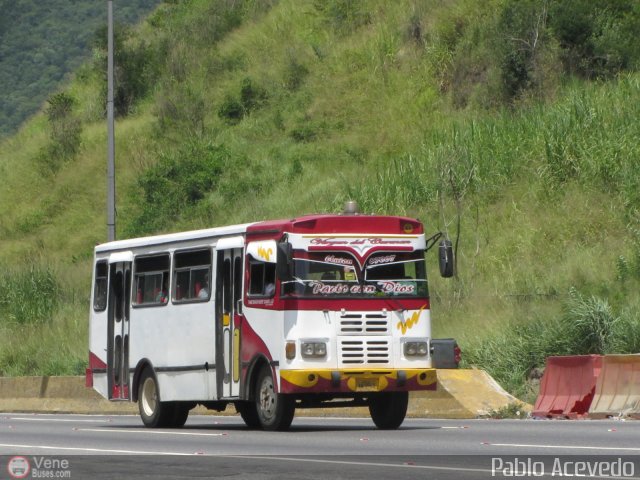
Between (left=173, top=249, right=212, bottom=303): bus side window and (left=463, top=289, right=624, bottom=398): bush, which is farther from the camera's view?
(left=463, top=289, right=624, bottom=398): bush

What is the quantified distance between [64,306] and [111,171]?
7.69 meters

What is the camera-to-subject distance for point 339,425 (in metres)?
22.8

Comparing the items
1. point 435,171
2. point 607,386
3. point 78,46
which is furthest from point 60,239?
point 78,46

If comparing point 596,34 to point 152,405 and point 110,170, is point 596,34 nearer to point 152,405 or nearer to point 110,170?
point 110,170

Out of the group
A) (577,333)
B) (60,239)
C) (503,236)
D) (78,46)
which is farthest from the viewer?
(78,46)

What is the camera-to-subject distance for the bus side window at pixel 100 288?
2575cm

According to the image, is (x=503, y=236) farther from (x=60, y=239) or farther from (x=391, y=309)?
(x=60, y=239)

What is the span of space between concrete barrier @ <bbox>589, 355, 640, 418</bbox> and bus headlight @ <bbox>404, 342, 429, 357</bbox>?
3137 millimetres

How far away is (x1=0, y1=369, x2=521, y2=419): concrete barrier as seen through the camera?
24234 mm

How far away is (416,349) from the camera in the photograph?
68.7ft

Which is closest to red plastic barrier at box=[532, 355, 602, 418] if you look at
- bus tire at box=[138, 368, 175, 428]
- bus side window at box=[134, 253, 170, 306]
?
bus tire at box=[138, 368, 175, 428]

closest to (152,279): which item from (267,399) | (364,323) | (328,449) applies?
(267,399)

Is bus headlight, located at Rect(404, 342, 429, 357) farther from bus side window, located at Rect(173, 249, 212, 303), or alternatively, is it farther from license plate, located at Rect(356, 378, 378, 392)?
bus side window, located at Rect(173, 249, 212, 303)

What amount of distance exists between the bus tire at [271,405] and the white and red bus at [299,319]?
0.01 metres
